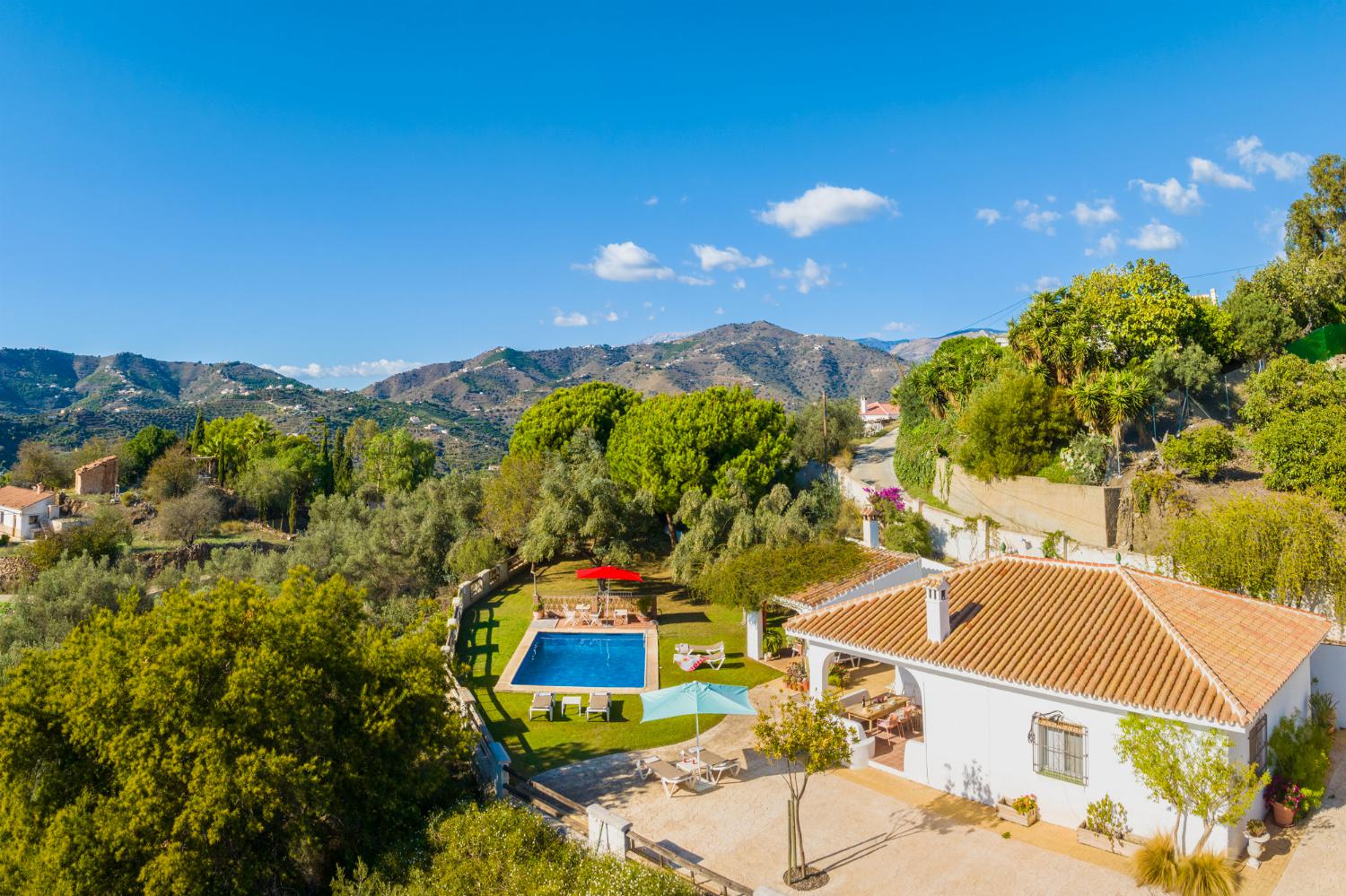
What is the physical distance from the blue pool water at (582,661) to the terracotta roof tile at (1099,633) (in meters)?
7.51

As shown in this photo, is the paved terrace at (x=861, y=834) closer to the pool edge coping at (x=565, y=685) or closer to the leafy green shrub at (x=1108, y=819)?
the leafy green shrub at (x=1108, y=819)

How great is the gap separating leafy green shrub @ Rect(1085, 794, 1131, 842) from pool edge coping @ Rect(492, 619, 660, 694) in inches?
441

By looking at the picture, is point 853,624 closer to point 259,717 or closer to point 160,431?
point 259,717

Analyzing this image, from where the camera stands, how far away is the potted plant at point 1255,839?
39.5 feet

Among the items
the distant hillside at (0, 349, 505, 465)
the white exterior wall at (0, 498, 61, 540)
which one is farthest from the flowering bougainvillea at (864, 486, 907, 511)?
the distant hillside at (0, 349, 505, 465)

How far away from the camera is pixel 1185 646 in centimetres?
1374

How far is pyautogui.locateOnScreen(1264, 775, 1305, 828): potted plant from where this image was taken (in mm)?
12938

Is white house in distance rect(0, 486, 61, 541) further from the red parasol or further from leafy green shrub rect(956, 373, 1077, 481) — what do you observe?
leafy green shrub rect(956, 373, 1077, 481)

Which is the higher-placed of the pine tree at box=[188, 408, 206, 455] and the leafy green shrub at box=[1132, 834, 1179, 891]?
the pine tree at box=[188, 408, 206, 455]

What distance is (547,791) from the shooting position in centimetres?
1409

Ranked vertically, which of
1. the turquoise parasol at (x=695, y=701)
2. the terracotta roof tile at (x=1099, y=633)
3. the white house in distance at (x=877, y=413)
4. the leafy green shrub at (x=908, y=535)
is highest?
the white house in distance at (x=877, y=413)

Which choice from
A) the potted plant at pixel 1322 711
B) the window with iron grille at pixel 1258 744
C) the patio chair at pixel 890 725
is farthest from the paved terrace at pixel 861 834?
the potted plant at pixel 1322 711

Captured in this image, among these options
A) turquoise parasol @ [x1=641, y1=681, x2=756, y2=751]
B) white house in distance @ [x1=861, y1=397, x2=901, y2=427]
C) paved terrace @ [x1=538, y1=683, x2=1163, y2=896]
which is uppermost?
white house in distance @ [x1=861, y1=397, x2=901, y2=427]

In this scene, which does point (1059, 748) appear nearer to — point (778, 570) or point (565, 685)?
point (778, 570)
